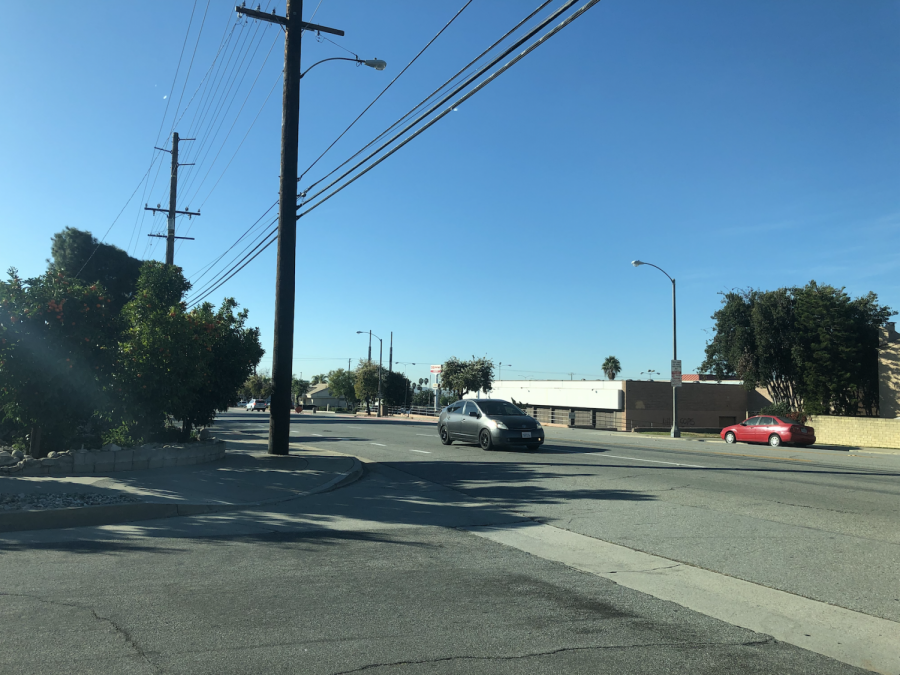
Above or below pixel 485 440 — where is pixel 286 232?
above

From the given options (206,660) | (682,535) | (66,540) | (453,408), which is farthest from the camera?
(453,408)

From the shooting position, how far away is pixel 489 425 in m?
19.4

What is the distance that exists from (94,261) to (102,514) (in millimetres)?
30621

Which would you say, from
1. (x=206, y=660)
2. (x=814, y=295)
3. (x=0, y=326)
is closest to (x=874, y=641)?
(x=206, y=660)

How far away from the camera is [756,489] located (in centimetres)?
1175

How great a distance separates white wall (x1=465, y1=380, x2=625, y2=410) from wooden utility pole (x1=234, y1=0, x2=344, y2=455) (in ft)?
144

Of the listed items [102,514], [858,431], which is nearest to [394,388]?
[858,431]

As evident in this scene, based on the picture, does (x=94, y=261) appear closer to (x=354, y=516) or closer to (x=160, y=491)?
(x=160, y=491)

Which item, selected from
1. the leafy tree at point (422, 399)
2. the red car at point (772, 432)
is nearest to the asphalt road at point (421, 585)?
the red car at point (772, 432)

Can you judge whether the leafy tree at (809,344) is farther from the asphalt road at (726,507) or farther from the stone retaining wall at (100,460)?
the stone retaining wall at (100,460)

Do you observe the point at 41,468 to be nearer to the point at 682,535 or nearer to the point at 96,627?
the point at 96,627

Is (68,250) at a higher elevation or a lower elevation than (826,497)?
higher

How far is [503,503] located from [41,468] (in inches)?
305

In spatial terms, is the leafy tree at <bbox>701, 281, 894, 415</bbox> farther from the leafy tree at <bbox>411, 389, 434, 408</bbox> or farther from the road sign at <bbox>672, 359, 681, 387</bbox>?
the leafy tree at <bbox>411, 389, 434, 408</bbox>
